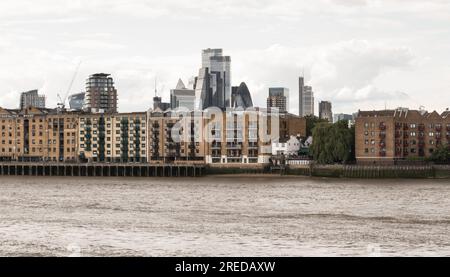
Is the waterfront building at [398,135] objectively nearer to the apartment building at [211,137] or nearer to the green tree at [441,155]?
the green tree at [441,155]

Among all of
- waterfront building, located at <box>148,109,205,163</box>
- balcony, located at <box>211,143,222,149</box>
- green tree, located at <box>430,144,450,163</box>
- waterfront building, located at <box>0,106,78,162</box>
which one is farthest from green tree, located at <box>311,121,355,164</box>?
waterfront building, located at <box>0,106,78,162</box>

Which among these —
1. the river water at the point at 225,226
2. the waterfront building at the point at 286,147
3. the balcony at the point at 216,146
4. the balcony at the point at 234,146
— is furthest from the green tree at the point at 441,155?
the river water at the point at 225,226

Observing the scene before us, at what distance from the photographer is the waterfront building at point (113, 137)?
169625 millimetres

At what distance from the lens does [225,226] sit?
157ft

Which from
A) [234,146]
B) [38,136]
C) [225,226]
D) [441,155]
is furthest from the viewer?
[38,136]

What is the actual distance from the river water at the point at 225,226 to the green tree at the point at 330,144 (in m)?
61.6

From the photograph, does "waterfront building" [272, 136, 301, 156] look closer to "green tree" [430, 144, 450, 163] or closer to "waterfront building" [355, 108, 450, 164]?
"waterfront building" [355, 108, 450, 164]

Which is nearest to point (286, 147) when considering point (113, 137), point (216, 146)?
point (216, 146)

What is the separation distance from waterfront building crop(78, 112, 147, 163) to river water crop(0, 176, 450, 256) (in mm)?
91133

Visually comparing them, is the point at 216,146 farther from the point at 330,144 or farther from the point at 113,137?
the point at 330,144

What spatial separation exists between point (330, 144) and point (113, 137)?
2030 inches
